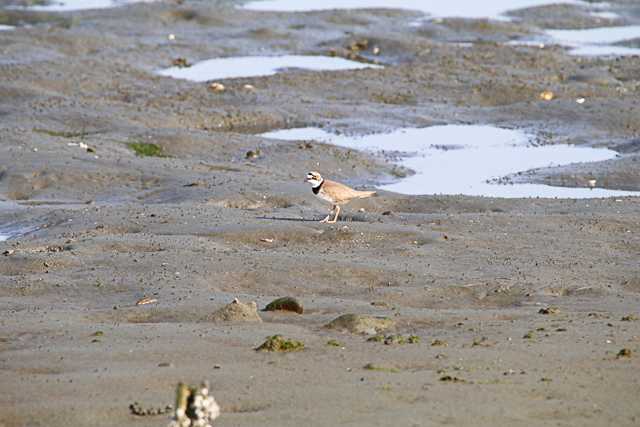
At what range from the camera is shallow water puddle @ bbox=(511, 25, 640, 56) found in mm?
26516

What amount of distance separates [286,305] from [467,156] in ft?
31.2

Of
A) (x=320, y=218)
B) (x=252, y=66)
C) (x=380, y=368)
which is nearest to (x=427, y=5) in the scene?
(x=252, y=66)

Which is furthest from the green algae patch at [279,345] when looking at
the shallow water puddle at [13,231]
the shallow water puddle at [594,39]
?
the shallow water puddle at [594,39]

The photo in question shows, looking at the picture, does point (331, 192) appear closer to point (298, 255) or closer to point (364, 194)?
point (364, 194)

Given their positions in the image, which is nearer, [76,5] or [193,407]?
[193,407]

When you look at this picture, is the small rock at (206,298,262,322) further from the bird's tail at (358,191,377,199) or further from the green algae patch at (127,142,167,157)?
the green algae patch at (127,142,167,157)

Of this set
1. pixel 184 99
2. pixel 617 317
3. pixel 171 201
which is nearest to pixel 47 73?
pixel 184 99

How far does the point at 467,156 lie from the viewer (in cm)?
1706

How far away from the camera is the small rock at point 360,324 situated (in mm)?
7262

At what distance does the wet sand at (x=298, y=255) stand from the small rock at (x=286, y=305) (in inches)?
4.1

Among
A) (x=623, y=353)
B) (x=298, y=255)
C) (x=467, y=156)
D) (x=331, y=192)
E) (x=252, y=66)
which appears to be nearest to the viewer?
(x=623, y=353)

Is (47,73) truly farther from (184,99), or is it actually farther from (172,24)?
(172,24)

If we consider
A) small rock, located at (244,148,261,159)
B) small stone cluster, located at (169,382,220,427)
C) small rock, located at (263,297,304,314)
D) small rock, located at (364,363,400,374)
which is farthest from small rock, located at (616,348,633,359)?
small rock, located at (244,148,261,159)

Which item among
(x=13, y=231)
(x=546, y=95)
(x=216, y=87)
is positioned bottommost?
(x=546, y=95)
